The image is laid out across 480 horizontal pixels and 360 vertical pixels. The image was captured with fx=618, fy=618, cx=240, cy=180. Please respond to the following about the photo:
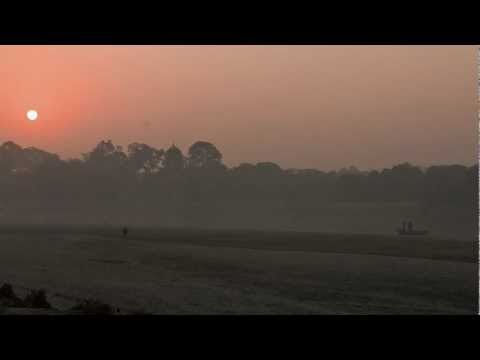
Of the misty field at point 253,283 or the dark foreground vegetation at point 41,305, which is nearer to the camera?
the dark foreground vegetation at point 41,305

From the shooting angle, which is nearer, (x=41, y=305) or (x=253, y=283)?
(x=41, y=305)

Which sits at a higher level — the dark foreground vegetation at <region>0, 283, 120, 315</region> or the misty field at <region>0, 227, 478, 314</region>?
the dark foreground vegetation at <region>0, 283, 120, 315</region>

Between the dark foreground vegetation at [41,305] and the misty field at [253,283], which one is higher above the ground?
the dark foreground vegetation at [41,305]

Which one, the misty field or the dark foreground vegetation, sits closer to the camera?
the dark foreground vegetation

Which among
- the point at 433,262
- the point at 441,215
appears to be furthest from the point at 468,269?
the point at 441,215

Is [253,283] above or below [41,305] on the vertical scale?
below
